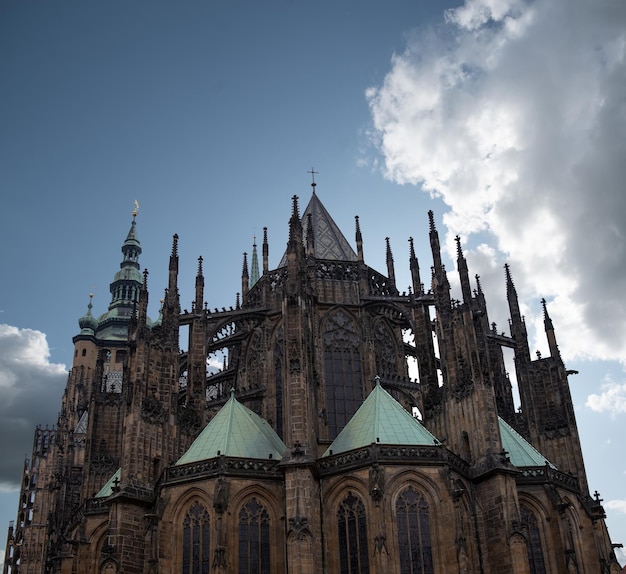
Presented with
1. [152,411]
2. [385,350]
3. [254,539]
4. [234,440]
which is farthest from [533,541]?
[152,411]

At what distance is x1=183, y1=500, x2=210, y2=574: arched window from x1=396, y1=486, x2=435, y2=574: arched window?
278 inches

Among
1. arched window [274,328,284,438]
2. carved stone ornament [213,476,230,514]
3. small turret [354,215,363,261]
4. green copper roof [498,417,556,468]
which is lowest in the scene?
carved stone ornament [213,476,230,514]

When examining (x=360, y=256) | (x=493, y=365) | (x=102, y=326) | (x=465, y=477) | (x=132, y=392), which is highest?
(x=102, y=326)

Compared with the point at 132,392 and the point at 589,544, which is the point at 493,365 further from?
the point at 132,392

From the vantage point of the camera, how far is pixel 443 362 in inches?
1345

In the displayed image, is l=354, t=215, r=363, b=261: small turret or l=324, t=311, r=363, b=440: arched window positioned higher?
l=354, t=215, r=363, b=261: small turret

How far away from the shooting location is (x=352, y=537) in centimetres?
2833

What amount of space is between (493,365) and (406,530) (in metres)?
14.4

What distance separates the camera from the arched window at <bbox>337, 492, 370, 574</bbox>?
27812 millimetres

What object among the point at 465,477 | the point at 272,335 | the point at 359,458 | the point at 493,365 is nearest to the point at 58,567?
the point at 272,335

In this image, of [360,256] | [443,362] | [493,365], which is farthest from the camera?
[360,256]

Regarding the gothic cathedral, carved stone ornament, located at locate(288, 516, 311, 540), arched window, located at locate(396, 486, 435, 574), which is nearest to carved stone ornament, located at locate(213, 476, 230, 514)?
the gothic cathedral

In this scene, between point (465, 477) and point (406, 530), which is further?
point (465, 477)

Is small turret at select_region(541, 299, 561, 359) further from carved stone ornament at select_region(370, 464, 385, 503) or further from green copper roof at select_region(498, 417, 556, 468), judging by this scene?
carved stone ornament at select_region(370, 464, 385, 503)
